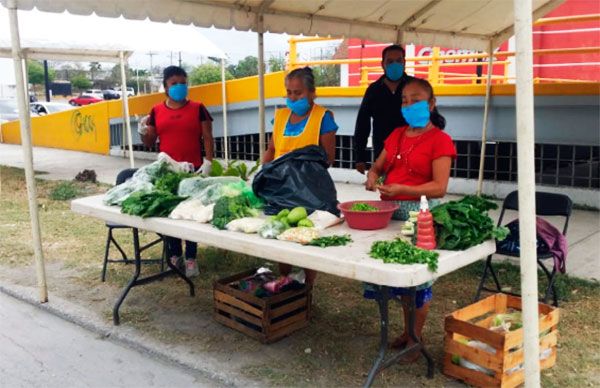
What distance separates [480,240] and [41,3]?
3373 millimetres

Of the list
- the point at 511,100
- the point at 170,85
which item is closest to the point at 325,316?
the point at 170,85

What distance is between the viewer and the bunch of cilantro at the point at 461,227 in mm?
2955

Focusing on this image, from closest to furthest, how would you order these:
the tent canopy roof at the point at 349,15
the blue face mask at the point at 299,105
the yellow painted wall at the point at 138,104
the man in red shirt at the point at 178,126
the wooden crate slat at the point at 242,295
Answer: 1. the wooden crate slat at the point at 242,295
2. the blue face mask at the point at 299,105
3. the tent canopy roof at the point at 349,15
4. the man in red shirt at the point at 178,126
5. the yellow painted wall at the point at 138,104

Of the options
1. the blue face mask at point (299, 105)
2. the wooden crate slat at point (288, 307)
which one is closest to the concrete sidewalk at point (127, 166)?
the wooden crate slat at point (288, 307)

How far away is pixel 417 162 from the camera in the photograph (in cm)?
340

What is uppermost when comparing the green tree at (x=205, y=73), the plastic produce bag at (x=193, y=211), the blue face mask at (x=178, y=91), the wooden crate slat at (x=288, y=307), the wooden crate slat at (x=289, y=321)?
the green tree at (x=205, y=73)

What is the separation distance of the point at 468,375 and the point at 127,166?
37.2 feet

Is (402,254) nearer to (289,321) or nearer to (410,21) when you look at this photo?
(289,321)

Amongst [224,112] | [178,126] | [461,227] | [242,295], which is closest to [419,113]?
[461,227]

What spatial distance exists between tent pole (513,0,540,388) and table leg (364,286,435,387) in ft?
2.37

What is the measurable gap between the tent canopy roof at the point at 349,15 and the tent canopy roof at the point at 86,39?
5.81 meters

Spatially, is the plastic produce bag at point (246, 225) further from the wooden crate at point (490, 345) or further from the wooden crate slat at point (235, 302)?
the wooden crate at point (490, 345)

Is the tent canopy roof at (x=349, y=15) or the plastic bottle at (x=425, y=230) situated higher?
the tent canopy roof at (x=349, y=15)

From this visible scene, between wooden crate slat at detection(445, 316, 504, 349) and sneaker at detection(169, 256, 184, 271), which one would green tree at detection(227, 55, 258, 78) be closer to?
sneaker at detection(169, 256, 184, 271)
